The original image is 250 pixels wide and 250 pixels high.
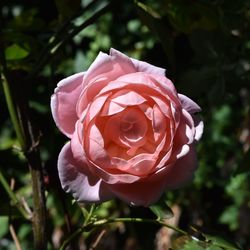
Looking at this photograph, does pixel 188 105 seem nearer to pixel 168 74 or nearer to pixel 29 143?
pixel 29 143

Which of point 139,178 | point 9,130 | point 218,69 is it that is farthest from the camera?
point 9,130

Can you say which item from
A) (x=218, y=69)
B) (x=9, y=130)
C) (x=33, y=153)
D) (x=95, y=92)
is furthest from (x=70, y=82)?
(x=9, y=130)

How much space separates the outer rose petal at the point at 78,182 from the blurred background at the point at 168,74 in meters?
0.22

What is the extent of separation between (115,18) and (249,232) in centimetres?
80

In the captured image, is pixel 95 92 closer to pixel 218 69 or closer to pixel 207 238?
pixel 207 238

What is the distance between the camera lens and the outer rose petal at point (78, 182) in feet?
2.66

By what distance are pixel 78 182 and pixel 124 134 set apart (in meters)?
0.07

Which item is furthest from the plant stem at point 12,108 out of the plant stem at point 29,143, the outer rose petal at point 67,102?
the outer rose petal at point 67,102

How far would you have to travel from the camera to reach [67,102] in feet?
2.72

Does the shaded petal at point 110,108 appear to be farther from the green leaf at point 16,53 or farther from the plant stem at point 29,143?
the green leaf at point 16,53

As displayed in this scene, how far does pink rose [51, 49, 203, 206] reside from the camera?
799 millimetres

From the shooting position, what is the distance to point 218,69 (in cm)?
127

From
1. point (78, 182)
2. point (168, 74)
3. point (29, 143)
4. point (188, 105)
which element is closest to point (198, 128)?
point (188, 105)

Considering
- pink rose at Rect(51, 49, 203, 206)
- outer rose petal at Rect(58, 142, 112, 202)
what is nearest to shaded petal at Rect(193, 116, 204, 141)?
pink rose at Rect(51, 49, 203, 206)
